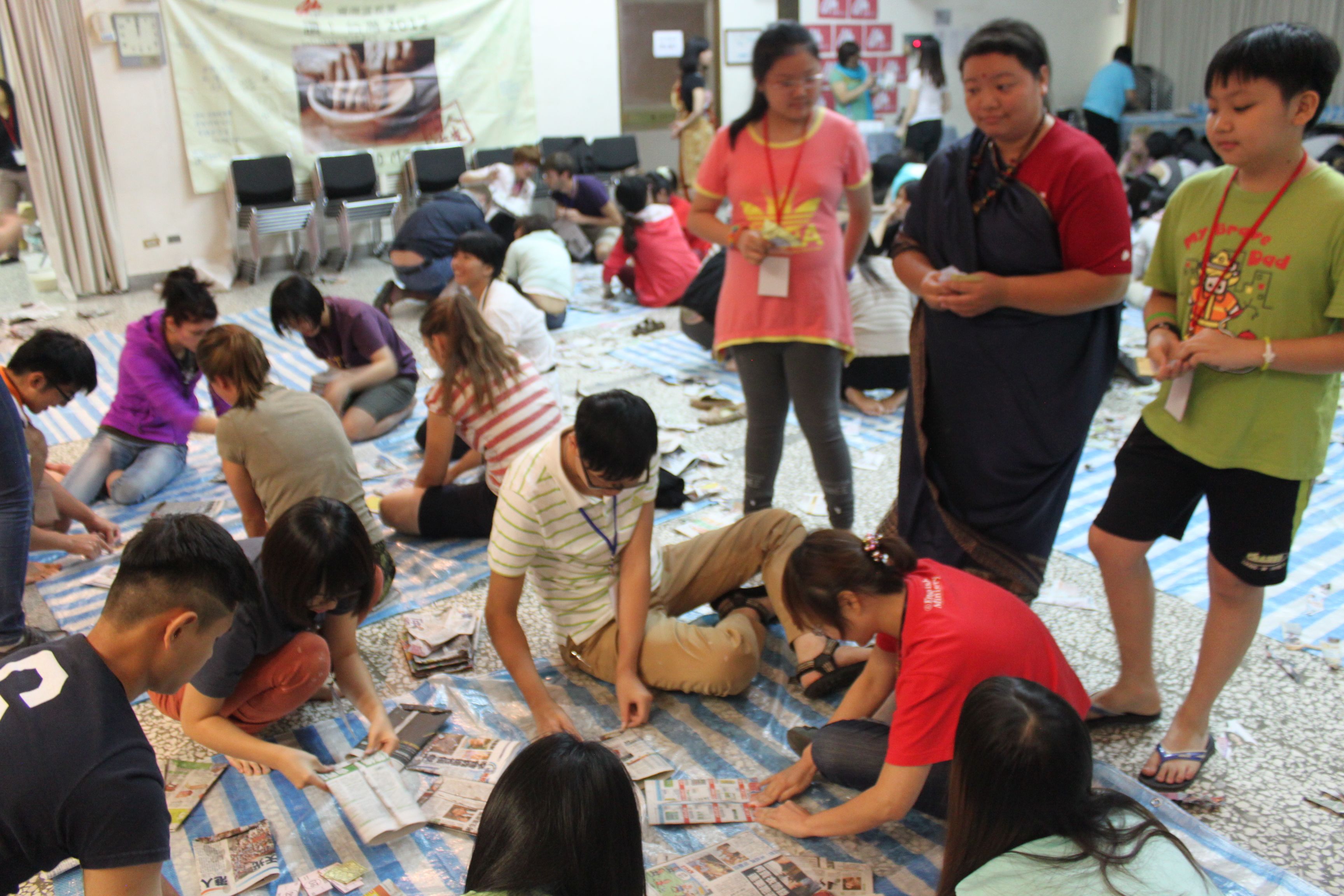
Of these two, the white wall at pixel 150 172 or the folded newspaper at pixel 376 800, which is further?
the white wall at pixel 150 172

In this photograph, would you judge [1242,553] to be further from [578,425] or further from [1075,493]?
[1075,493]

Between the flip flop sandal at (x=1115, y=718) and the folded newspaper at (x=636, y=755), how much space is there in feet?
3.18

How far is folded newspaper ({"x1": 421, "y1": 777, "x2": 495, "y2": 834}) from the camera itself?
199 cm

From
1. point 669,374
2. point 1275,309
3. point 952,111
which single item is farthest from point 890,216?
point 952,111

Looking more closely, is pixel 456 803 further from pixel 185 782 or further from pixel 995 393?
pixel 995 393

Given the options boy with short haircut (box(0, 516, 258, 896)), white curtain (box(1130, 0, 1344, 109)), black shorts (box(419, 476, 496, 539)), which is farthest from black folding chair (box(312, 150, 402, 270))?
white curtain (box(1130, 0, 1344, 109))

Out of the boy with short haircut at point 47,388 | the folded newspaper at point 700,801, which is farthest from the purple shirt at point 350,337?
the folded newspaper at point 700,801

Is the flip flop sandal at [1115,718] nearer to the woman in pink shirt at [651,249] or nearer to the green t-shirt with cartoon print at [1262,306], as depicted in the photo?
the green t-shirt with cartoon print at [1262,306]

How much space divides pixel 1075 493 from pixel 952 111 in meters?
9.50

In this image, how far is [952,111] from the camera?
1184 cm

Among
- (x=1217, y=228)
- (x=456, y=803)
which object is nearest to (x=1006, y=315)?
(x=1217, y=228)

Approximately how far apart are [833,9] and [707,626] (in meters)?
9.63

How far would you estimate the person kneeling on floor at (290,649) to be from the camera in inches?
77.4

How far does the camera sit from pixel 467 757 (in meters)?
2.20
